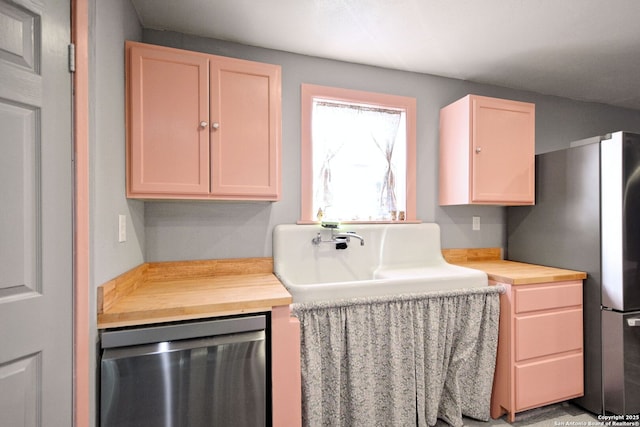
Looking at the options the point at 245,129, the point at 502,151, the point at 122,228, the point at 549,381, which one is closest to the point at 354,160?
the point at 245,129

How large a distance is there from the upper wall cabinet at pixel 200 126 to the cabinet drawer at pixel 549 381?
6.25ft

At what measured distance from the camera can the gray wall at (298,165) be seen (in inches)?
73.5

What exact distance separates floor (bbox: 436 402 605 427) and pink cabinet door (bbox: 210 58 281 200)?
1.86 meters

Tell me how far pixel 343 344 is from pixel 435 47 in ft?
6.59

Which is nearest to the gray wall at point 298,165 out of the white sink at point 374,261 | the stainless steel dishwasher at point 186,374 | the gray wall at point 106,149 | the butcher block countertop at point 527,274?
the white sink at point 374,261

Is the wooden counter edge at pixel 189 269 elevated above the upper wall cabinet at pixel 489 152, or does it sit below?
below

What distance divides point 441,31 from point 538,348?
208cm

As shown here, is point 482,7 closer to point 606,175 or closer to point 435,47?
point 435,47

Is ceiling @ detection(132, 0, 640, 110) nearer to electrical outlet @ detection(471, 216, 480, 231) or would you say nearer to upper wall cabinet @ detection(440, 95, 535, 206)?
upper wall cabinet @ detection(440, 95, 535, 206)

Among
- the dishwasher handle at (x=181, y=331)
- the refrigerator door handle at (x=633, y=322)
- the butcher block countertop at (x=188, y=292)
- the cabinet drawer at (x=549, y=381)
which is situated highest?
the butcher block countertop at (x=188, y=292)

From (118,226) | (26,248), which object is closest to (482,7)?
(118,226)

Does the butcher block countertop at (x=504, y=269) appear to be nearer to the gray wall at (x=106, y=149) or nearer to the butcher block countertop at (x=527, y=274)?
the butcher block countertop at (x=527, y=274)

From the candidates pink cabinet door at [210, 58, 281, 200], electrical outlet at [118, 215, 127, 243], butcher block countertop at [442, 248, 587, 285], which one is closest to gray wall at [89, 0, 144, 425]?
electrical outlet at [118, 215, 127, 243]

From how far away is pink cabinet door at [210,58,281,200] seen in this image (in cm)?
160
